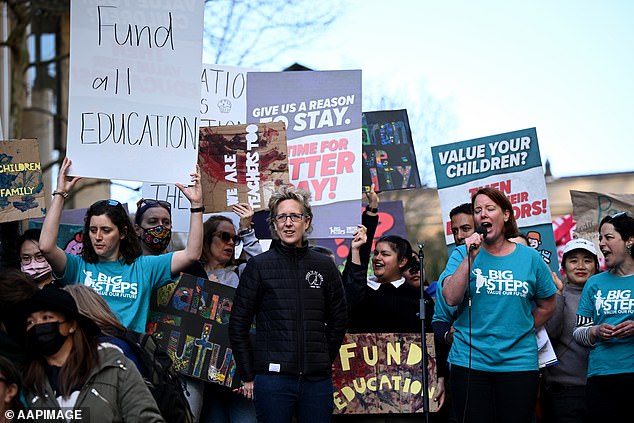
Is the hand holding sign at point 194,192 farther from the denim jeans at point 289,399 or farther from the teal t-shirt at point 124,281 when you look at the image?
the denim jeans at point 289,399

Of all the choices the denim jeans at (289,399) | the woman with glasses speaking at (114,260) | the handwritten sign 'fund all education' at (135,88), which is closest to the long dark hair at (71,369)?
the woman with glasses speaking at (114,260)

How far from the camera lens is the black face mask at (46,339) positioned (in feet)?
14.9

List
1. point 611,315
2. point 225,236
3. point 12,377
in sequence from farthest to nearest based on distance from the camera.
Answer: point 225,236 < point 611,315 < point 12,377

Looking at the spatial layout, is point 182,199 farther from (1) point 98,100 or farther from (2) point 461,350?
(2) point 461,350

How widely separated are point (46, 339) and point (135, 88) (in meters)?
2.88

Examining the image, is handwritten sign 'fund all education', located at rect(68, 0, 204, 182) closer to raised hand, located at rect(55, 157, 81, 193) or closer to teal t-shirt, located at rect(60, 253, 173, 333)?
raised hand, located at rect(55, 157, 81, 193)

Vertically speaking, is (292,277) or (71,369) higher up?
(292,277)

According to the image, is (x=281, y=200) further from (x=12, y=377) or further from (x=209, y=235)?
(x=12, y=377)

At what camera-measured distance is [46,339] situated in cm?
453

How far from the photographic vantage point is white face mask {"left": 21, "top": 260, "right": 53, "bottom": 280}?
7.15 meters

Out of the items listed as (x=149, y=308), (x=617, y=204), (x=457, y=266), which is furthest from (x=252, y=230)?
(x=617, y=204)

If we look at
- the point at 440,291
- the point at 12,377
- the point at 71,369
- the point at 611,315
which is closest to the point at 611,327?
the point at 611,315

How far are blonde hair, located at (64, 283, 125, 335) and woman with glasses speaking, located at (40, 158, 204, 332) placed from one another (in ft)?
3.85

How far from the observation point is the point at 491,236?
21.2 ft
